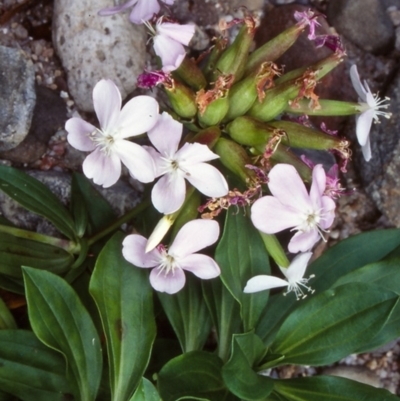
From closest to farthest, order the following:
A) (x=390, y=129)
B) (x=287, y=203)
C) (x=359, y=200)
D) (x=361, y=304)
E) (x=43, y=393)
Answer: (x=287, y=203)
(x=361, y=304)
(x=43, y=393)
(x=390, y=129)
(x=359, y=200)

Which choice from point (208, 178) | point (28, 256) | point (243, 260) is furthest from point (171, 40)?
point (28, 256)

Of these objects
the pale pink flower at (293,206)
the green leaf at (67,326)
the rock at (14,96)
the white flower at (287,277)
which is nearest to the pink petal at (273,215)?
the pale pink flower at (293,206)

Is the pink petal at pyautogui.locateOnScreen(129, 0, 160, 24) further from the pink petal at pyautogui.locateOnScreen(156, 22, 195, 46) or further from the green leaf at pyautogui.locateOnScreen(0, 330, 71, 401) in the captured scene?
the green leaf at pyautogui.locateOnScreen(0, 330, 71, 401)

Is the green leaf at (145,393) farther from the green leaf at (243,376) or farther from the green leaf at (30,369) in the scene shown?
the green leaf at (30,369)

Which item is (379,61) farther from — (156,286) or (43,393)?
(43,393)

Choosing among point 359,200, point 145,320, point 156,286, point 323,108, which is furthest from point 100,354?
point 359,200

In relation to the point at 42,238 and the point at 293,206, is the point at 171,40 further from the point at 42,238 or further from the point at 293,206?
the point at 42,238

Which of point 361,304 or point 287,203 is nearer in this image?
point 287,203
